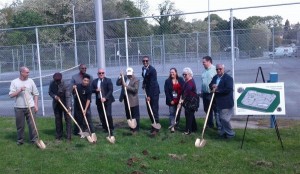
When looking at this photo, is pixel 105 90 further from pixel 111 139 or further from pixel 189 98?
pixel 189 98

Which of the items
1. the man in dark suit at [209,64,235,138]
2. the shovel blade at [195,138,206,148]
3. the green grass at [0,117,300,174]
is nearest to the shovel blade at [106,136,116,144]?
the green grass at [0,117,300,174]

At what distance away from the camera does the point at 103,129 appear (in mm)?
12109

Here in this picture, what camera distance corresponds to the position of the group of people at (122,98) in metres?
10.7

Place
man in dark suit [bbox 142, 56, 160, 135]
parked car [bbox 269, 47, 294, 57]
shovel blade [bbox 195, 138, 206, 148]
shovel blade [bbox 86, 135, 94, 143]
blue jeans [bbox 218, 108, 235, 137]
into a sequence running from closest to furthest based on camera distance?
shovel blade [bbox 195, 138, 206, 148] < blue jeans [bbox 218, 108, 235, 137] < shovel blade [bbox 86, 135, 94, 143] < man in dark suit [bbox 142, 56, 160, 135] < parked car [bbox 269, 47, 294, 57]

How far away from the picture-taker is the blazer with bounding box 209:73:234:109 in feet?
34.1

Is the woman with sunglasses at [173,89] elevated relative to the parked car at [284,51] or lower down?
lower down

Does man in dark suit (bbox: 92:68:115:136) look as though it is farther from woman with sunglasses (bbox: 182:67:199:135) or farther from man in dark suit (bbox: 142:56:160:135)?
woman with sunglasses (bbox: 182:67:199:135)

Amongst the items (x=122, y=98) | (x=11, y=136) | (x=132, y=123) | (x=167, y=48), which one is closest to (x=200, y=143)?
(x=132, y=123)

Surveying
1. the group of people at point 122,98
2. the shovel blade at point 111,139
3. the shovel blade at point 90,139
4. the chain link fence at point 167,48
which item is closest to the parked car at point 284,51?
the chain link fence at point 167,48

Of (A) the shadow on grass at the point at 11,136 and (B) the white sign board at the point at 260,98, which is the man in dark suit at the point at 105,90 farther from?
(B) the white sign board at the point at 260,98

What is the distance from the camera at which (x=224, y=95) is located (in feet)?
34.6

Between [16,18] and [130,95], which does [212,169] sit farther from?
[16,18]

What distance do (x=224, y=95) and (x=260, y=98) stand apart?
0.90 meters

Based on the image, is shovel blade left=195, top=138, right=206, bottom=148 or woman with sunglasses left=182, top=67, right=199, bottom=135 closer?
shovel blade left=195, top=138, right=206, bottom=148
